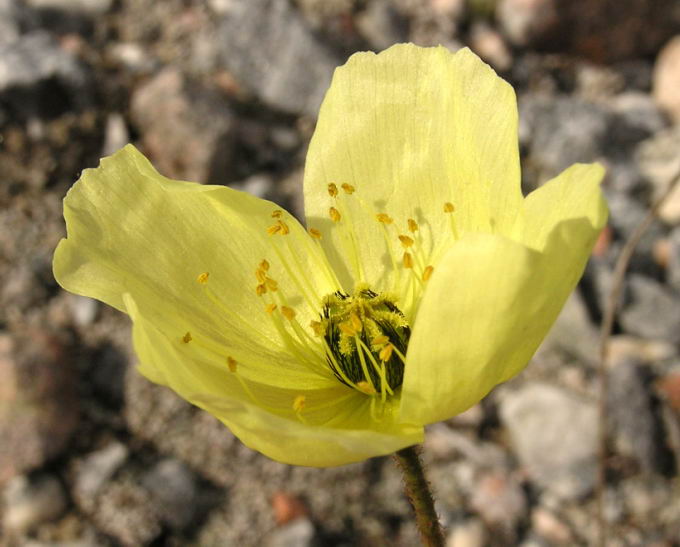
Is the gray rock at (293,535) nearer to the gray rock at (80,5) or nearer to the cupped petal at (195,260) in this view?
the cupped petal at (195,260)

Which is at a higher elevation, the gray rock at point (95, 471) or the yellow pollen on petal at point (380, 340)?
the yellow pollen on petal at point (380, 340)

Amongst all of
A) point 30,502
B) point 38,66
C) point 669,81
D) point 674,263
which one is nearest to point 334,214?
point 30,502

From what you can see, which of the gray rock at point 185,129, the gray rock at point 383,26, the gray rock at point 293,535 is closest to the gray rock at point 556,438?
the gray rock at point 293,535

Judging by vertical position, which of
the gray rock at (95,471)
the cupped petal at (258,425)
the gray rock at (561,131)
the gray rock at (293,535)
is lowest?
the gray rock at (293,535)

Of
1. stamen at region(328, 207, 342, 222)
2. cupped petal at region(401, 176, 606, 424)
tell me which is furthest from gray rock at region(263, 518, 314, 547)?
cupped petal at region(401, 176, 606, 424)

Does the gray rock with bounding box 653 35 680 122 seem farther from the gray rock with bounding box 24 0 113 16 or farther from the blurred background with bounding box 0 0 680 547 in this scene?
the gray rock with bounding box 24 0 113 16

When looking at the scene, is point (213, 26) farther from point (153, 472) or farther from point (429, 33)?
point (153, 472)

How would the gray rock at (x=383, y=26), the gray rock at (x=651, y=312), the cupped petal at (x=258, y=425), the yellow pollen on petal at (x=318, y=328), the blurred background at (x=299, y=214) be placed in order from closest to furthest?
the cupped petal at (x=258, y=425), the yellow pollen on petal at (x=318, y=328), the blurred background at (x=299, y=214), the gray rock at (x=651, y=312), the gray rock at (x=383, y=26)
